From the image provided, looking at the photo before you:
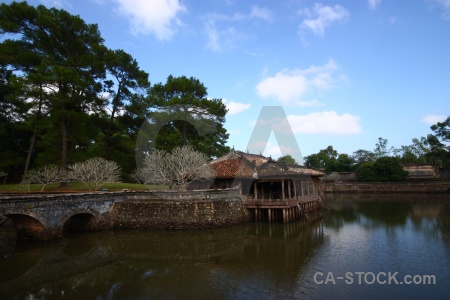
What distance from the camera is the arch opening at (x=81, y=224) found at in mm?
18680

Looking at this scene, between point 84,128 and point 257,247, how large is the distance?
1963 centimetres

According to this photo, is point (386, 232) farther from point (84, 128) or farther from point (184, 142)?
point (84, 128)

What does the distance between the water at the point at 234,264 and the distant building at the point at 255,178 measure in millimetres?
4385

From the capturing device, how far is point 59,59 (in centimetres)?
2436

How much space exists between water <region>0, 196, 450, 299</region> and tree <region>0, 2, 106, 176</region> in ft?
37.4

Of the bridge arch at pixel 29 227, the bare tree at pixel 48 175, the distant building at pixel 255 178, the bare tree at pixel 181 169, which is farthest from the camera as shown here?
the bare tree at pixel 181 169

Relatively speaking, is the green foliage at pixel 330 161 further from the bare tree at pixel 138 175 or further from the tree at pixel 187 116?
the bare tree at pixel 138 175

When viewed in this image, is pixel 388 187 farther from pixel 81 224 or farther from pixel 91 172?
pixel 81 224

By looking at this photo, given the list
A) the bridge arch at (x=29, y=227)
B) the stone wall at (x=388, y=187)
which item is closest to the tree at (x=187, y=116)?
the bridge arch at (x=29, y=227)

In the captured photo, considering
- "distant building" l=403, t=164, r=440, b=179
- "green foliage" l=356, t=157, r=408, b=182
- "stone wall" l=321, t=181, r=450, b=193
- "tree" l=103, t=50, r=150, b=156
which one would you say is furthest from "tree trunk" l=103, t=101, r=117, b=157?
"distant building" l=403, t=164, r=440, b=179

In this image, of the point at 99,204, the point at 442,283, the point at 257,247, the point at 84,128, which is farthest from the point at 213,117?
the point at 442,283

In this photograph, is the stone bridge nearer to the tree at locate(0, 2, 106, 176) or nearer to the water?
the water

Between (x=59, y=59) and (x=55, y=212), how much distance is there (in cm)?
1539

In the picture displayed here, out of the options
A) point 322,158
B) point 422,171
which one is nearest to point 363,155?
point 322,158
